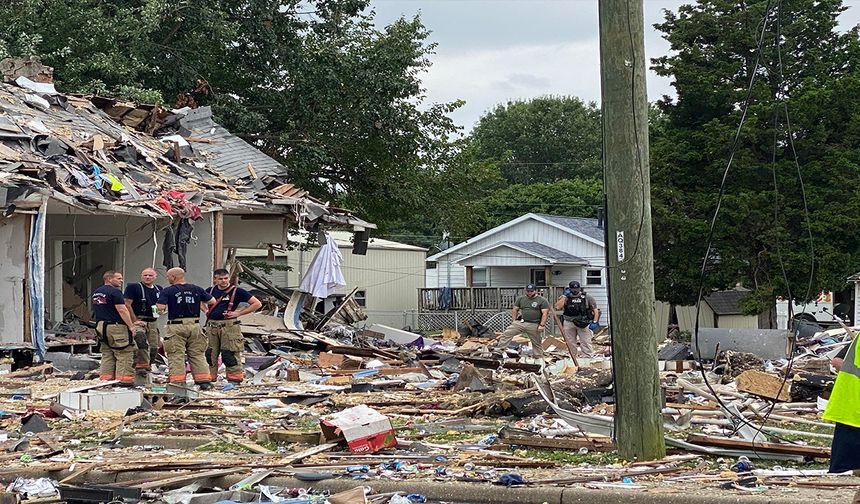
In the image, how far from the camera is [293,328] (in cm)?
2523

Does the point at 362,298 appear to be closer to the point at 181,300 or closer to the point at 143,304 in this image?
the point at 143,304

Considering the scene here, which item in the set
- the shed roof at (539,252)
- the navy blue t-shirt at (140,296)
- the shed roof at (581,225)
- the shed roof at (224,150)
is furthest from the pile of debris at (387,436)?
the shed roof at (581,225)

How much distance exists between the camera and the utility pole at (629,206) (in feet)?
28.3

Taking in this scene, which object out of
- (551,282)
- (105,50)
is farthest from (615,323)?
(551,282)

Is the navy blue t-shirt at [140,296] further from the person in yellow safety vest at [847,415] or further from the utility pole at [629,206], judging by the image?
the person in yellow safety vest at [847,415]

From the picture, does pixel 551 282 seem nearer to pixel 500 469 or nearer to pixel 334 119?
pixel 334 119

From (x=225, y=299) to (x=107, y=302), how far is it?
153 cm

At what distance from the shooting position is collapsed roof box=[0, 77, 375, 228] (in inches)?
744

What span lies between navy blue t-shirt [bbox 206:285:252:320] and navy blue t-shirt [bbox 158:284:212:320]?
0.55 m

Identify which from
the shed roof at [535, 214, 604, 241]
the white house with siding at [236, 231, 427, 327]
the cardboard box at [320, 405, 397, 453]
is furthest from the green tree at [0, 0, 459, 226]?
the cardboard box at [320, 405, 397, 453]

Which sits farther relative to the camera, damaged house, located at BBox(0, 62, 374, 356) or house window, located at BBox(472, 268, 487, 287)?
house window, located at BBox(472, 268, 487, 287)

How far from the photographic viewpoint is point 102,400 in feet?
42.1

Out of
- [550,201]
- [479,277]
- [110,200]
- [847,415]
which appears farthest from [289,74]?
[550,201]

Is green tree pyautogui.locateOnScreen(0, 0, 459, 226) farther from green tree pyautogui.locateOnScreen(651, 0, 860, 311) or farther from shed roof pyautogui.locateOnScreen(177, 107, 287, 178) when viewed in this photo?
green tree pyautogui.locateOnScreen(651, 0, 860, 311)
